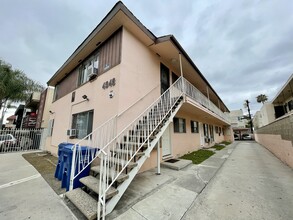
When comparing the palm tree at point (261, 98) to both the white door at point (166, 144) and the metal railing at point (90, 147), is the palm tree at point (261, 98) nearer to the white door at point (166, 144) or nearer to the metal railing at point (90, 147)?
the white door at point (166, 144)

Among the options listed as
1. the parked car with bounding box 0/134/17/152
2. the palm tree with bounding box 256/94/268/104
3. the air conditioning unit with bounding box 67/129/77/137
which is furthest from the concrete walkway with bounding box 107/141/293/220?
the palm tree with bounding box 256/94/268/104

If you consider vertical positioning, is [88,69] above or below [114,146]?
above

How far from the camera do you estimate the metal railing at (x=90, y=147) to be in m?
3.36

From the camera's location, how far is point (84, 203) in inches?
98.3

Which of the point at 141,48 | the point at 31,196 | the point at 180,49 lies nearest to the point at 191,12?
the point at 180,49

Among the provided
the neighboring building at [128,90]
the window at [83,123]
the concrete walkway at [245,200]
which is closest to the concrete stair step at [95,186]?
the neighboring building at [128,90]

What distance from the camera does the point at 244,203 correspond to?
2.80 m

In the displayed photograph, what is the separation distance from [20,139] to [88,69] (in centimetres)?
1003

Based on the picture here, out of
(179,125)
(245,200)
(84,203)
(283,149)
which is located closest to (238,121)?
(283,149)

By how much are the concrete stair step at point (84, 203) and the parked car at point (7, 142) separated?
11586 mm

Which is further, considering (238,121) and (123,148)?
(238,121)

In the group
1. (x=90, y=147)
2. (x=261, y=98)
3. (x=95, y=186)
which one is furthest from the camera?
(x=261, y=98)

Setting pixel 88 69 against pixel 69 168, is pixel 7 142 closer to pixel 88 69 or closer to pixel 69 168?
pixel 88 69

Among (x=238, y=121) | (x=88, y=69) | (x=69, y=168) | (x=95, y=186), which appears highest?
(x=238, y=121)
